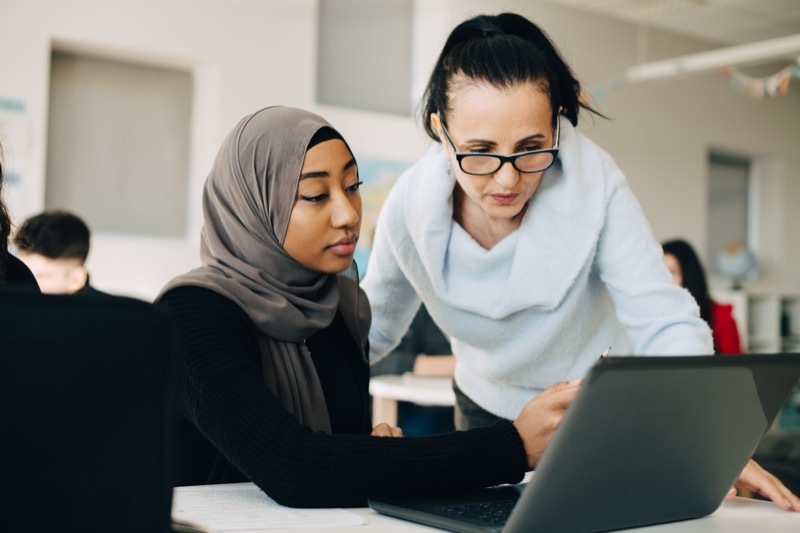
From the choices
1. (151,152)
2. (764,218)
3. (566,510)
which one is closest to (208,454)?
(566,510)

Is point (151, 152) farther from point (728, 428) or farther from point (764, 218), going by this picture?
point (764, 218)

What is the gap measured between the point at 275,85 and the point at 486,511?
14.1 ft

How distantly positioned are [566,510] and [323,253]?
61cm

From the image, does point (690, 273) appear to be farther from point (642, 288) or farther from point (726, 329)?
point (642, 288)

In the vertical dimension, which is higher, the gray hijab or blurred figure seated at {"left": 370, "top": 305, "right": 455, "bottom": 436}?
the gray hijab

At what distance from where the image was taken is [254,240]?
1.37 meters

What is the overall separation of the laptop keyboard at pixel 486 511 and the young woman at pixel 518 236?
0.49 m

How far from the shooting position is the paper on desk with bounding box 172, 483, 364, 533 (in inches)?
36.4

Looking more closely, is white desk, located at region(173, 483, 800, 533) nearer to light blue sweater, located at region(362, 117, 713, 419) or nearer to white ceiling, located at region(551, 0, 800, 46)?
light blue sweater, located at region(362, 117, 713, 419)

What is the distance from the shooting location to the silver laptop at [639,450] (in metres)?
0.80

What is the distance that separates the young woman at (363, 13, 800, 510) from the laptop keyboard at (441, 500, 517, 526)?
1.62 ft

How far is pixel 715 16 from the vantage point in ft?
20.9

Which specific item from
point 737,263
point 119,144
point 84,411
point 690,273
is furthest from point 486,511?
point 737,263

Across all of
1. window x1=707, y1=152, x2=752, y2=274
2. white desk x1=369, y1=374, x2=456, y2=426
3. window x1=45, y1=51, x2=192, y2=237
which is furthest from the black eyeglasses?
window x1=707, y1=152, x2=752, y2=274
